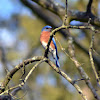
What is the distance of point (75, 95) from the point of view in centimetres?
945

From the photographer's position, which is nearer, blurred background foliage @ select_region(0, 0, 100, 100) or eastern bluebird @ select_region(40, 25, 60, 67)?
eastern bluebird @ select_region(40, 25, 60, 67)

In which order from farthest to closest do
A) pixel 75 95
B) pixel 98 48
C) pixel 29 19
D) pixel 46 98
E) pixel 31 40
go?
pixel 29 19 < pixel 31 40 < pixel 46 98 < pixel 75 95 < pixel 98 48

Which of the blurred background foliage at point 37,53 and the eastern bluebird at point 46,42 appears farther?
the blurred background foliage at point 37,53

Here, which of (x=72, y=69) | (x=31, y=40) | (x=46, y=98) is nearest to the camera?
(x=72, y=69)

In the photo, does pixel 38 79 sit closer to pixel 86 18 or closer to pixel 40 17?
pixel 40 17

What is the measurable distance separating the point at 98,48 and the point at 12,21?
5.57 meters

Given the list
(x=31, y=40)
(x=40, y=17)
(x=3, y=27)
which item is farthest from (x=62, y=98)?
(x=40, y=17)

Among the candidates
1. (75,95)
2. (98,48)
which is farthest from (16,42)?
(98,48)

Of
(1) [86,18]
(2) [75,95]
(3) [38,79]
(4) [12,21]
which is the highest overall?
(4) [12,21]

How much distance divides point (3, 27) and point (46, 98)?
3.77 m

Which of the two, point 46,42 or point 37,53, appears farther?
point 37,53

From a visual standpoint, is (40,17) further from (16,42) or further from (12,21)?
(16,42)

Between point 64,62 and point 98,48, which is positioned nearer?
point 98,48

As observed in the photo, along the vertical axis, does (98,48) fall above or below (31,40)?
below
